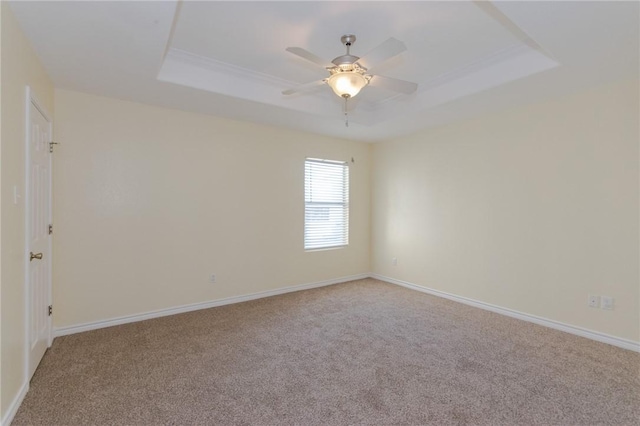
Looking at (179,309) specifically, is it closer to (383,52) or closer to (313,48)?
(313,48)

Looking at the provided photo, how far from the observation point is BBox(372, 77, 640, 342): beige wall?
119 inches

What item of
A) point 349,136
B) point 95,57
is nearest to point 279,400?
point 95,57

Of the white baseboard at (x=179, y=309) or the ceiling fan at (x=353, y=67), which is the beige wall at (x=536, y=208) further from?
the ceiling fan at (x=353, y=67)

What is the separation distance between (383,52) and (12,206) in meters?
2.57

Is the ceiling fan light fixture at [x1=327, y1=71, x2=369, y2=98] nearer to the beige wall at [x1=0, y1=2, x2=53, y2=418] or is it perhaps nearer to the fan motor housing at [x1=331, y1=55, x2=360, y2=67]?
the fan motor housing at [x1=331, y1=55, x2=360, y2=67]

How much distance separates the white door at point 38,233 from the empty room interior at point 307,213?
0.04 m

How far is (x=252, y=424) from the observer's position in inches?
75.0

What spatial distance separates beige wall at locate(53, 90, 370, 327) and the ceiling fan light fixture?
208cm

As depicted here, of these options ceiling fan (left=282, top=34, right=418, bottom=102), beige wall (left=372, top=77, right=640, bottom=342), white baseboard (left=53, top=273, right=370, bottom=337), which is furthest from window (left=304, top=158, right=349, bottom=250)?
ceiling fan (left=282, top=34, right=418, bottom=102)

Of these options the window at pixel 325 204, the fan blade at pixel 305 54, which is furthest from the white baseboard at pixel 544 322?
the fan blade at pixel 305 54

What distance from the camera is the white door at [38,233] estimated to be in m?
2.31

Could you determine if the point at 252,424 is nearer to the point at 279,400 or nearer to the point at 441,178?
the point at 279,400

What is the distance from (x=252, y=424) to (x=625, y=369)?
9.59ft

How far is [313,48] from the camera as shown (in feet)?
9.52
